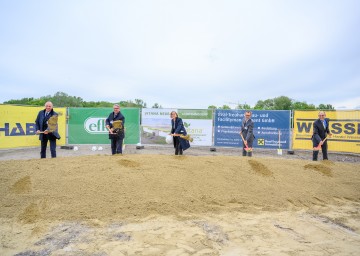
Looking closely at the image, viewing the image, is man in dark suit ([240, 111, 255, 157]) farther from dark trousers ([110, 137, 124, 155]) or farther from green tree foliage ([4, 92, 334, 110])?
green tree foliage ([4, 92, 334, 110])

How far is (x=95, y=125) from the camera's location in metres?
12.0

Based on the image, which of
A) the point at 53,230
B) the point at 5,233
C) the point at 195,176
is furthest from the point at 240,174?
the point at 5,233

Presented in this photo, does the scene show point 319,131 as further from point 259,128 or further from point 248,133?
point 259,128

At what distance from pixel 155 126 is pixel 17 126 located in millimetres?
5591

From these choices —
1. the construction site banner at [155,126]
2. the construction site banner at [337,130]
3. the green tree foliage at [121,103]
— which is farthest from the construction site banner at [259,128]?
the green tree foliage at [121,103]

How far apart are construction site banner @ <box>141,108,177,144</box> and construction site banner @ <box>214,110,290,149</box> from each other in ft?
7.27

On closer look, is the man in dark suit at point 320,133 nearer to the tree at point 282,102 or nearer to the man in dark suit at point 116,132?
the man in dark suit at point 116,132

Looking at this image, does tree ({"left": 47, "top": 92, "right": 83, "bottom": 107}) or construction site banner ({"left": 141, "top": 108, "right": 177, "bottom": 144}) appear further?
tree ({"left": 47, "top": 92, "right": 83, "bottom": 107})

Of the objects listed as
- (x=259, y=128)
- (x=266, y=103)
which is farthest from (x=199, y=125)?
(x=266, y=103)

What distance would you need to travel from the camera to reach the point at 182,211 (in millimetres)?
4098

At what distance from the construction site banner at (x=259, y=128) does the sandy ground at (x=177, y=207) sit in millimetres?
5120

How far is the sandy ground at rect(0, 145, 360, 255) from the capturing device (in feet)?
10.1

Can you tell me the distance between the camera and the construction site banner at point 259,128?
11.3 metres

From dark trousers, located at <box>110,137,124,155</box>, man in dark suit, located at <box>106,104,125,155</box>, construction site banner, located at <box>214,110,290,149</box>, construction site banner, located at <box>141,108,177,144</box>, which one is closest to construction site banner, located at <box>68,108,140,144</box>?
construction site banner, located at <box>141,108,177,144</box>
